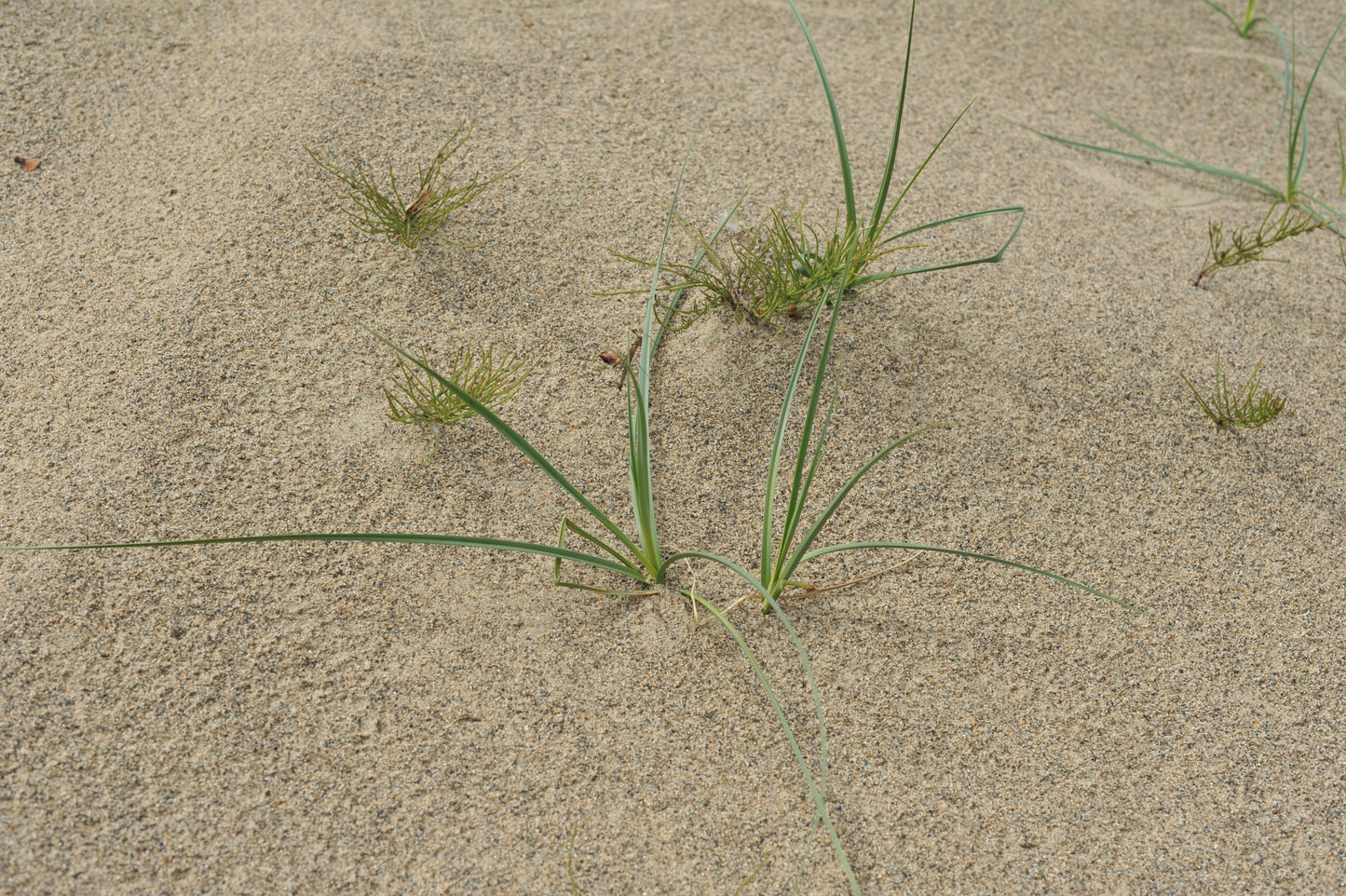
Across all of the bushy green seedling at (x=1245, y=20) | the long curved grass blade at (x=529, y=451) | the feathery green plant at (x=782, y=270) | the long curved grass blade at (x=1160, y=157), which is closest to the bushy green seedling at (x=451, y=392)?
the long curved grass blade at (x=529, y=451)

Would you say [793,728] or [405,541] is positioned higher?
[405,541]

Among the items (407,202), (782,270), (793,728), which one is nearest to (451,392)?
(407,202)

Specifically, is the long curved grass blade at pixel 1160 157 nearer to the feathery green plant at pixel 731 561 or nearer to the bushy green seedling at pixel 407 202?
the feathery green plant at pixel 731 561

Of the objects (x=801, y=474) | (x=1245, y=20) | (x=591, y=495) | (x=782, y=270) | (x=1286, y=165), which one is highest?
(x=1245, y=20)

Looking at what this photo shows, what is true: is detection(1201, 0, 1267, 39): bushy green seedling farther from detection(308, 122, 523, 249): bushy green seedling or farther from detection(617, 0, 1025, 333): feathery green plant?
detection(308, 122, 523, 249): bushy green seedling

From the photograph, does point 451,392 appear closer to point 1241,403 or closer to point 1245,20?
point 1241,403

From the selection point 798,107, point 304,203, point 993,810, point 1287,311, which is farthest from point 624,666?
point 1287,311

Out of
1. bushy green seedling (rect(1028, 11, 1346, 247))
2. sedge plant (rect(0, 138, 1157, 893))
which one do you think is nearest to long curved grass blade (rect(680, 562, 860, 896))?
sedge plant (rect(0, 138, 1157, 893))
